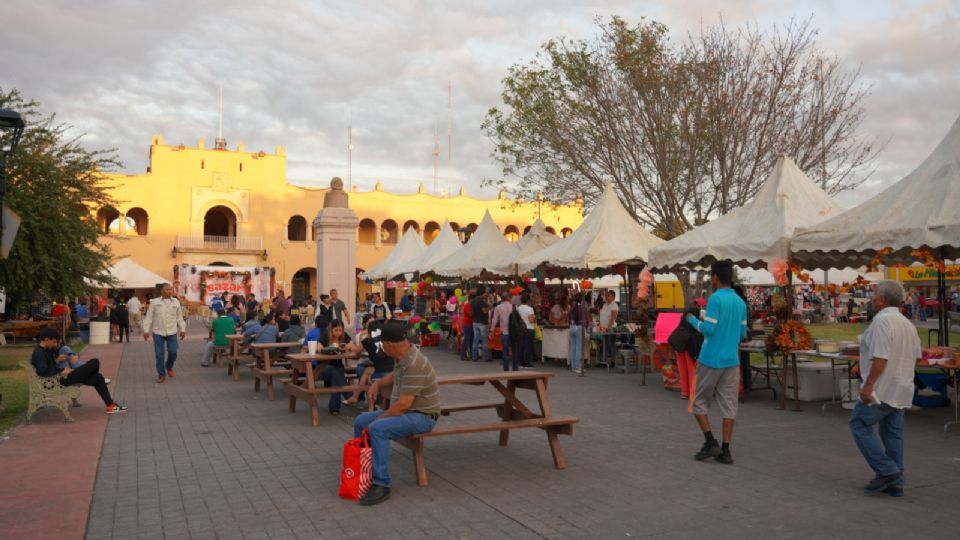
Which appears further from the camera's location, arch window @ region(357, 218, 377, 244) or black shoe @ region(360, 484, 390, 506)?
arch window @ region(357, 218, 377, 244)

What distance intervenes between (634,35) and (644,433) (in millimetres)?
14434

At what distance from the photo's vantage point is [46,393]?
9.33 m

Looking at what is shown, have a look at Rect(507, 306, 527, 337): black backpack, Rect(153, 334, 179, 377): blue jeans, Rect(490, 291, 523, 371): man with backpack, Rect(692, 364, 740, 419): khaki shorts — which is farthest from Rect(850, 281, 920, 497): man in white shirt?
Rect(153, 334, 179, 377): blue jeans

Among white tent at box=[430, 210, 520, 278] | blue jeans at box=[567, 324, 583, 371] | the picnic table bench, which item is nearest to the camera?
the picnic table bench

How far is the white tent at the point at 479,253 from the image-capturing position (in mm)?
20625

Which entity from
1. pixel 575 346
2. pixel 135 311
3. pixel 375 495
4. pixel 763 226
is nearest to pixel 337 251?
pixel 575 346

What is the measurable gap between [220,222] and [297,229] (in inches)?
206

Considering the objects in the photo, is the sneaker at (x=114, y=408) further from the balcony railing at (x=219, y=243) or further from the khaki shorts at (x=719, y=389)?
the balcony railing at (x=219, y=243)

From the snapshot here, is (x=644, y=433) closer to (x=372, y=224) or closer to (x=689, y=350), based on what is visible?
(x=689, y=350)

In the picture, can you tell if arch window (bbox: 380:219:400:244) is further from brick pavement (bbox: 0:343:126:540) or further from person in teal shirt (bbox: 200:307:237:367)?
brick pavement (bbox: 0:343:126:540)

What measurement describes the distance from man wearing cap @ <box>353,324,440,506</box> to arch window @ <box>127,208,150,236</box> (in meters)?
44.0

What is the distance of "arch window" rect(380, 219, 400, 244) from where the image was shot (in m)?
51.5

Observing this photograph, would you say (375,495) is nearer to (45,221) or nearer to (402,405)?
(402,405)

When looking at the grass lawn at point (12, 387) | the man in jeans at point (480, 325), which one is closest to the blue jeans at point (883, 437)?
the grass lawn at point (12, 387)
